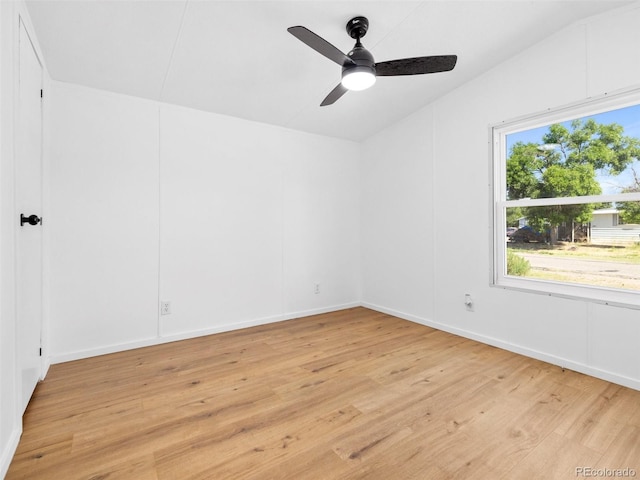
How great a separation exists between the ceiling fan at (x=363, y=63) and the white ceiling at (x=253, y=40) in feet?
0.42

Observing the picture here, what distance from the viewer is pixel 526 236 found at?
287cm

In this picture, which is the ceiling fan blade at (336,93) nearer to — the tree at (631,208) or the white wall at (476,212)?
the white wall at (476,212)

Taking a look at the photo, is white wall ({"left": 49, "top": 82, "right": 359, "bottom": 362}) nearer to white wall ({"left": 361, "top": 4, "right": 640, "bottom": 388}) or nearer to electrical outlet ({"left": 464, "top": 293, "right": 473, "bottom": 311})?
white wall ({"left": 361, "top": 4, "right": 640, "bottom": 388})

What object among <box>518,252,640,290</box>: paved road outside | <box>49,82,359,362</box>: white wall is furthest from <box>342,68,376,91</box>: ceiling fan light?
<box>518,252,640,290</box>: paved road outside

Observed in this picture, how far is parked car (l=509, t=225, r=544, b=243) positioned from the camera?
2795mm

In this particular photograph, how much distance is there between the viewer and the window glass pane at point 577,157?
2.31m

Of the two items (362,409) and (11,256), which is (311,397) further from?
(11,256)

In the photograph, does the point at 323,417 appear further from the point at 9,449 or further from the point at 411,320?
the point at 411,320

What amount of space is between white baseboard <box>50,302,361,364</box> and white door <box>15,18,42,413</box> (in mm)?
383

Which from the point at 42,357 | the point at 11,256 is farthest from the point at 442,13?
the point at 42,357

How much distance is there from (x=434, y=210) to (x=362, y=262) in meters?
1.37

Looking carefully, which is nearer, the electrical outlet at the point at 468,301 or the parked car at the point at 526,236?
the parked car at the point at 526,236

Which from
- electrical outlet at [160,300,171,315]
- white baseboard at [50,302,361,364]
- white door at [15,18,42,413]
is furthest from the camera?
electrical outlet at [160,300,171,315]

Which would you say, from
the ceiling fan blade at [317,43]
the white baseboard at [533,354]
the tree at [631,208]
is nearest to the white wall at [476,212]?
the white baseboard at [533,354]
